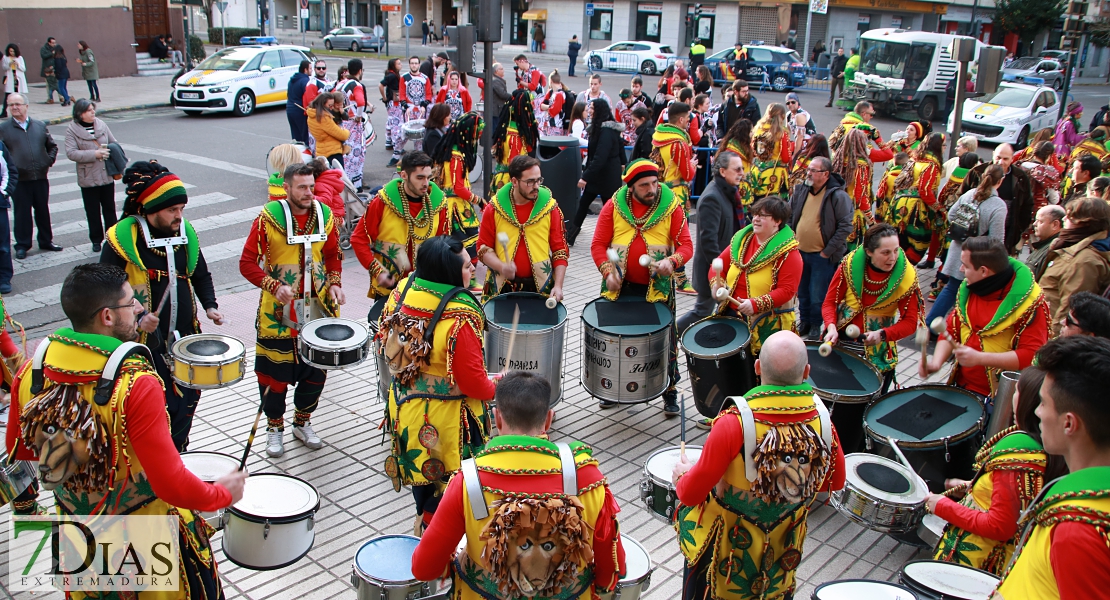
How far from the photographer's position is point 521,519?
9.00 feet

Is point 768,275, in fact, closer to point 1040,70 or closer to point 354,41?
point 1040,70

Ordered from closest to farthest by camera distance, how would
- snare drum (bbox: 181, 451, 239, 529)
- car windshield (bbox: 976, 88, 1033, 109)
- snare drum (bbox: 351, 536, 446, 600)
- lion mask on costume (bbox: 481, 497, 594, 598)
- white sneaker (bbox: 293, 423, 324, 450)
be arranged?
lion mask on costume (bbox: 481, 497, 594, 598)
snare drum (bbox: 351, 536, 446, 600)
snare drum (bbox: 181, 451, 239, 529)
white sneaker (bbox: 293, 423, 324, 450)
car windshield (bbox: 976, 88, 1033, 109)

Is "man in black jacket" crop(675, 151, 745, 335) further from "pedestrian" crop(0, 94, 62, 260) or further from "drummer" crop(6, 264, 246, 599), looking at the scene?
"pedestrian" crop(0, 94, 62, 260)

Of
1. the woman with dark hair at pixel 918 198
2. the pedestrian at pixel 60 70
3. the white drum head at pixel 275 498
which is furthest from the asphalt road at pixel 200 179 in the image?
the woman with dark hair at pixel 918 198

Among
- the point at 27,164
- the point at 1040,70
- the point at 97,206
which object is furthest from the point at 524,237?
the point at 1040,70

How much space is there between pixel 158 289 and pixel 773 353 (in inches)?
142

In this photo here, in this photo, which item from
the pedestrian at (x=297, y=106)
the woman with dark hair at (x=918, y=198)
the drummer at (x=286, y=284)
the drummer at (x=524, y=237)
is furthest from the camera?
the pedestrian at (x=297, y=106)

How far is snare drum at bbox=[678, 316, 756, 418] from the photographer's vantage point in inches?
219

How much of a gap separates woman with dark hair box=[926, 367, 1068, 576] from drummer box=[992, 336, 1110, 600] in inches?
24.0

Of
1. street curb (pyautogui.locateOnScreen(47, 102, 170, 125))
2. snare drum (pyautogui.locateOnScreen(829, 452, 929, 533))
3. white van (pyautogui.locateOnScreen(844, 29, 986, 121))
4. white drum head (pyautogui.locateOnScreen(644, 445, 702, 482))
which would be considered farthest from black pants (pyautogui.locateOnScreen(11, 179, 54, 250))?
white van (pyautogui.locateOnScreen(844, 29, 986, 121))

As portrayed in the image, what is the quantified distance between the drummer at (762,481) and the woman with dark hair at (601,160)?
7.60m

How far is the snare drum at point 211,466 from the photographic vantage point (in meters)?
3.70

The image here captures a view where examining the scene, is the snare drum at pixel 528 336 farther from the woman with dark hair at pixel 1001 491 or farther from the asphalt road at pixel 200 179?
the asphalt road at pixel 200 179

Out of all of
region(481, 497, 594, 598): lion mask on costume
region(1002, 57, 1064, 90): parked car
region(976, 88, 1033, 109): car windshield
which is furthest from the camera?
region(1002, 57, 1064, 90): parked car
